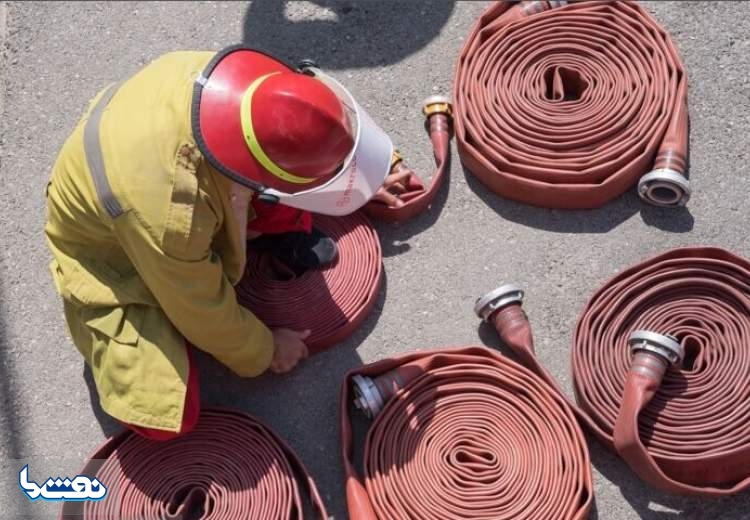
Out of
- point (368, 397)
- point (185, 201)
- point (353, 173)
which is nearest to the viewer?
point (185, 201)

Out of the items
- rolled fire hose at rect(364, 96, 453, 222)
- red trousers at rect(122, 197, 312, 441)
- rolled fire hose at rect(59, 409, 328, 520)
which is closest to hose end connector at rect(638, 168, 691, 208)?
rolled fire hose at rect(364, 96, 453, 222)

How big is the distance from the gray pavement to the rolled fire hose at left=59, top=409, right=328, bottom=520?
0.39 feet

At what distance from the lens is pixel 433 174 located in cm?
358

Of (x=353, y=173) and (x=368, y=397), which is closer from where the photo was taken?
(x=353, y=173)

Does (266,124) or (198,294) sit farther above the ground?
(266,124)

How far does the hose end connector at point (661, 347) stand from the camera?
9.67ft

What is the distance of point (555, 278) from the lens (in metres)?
3.35

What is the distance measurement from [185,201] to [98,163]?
0.27 m

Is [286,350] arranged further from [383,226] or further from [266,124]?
[266,124]

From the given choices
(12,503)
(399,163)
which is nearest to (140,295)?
(12,503)

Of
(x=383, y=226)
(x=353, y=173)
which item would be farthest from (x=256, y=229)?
(x=353, y=173)

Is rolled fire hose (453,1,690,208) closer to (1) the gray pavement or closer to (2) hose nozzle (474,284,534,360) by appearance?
(1) the gray pavement

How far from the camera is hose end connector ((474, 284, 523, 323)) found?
317 centimetres

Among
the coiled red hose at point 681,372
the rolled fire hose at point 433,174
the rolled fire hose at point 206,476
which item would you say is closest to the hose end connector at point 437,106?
the rolled fire hose at point 433,174
